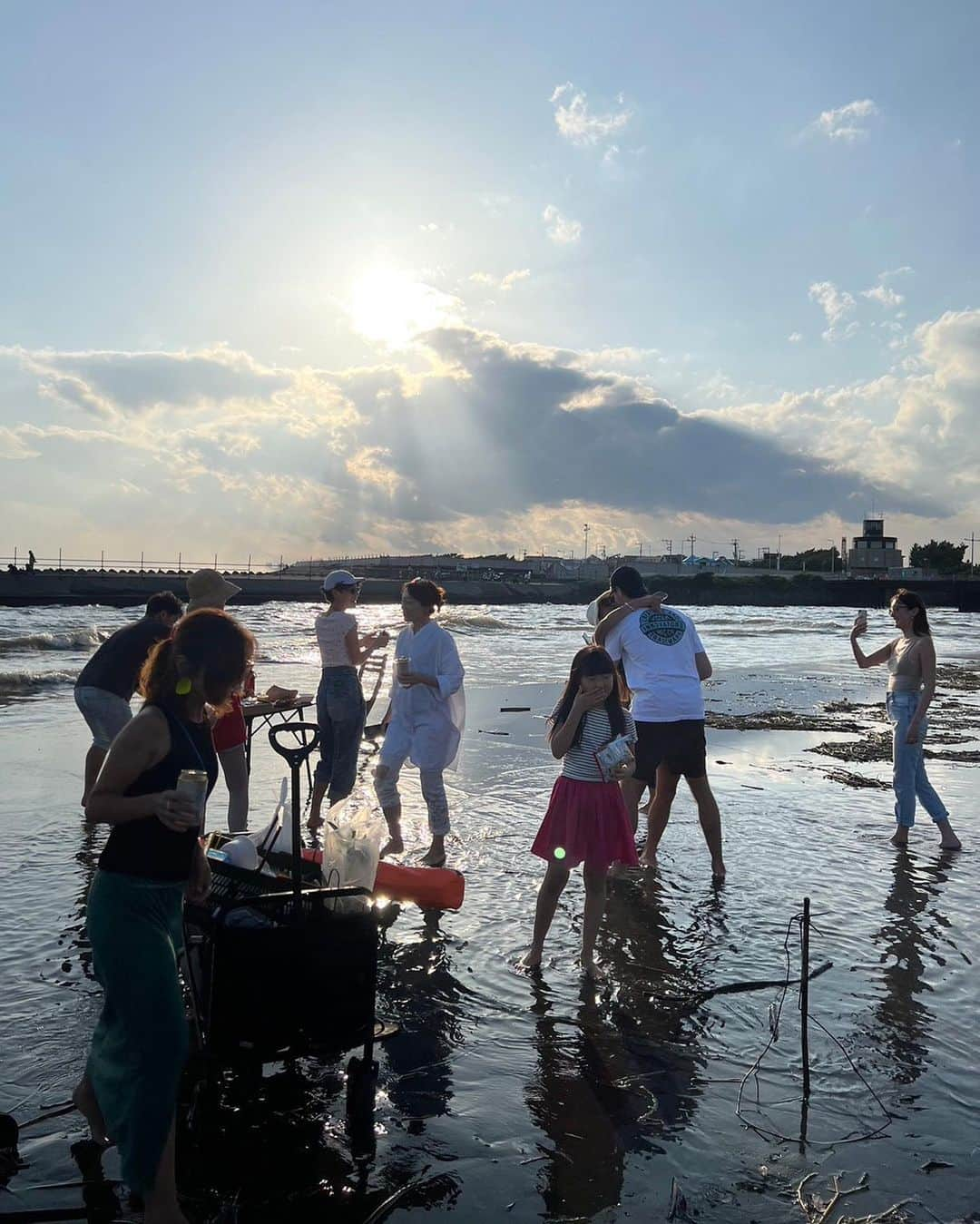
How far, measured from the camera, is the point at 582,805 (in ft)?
16.2

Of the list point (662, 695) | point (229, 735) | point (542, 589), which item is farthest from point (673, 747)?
point (542, 589)

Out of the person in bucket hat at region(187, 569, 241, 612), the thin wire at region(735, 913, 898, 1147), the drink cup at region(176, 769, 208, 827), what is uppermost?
the person in bucket hat at region(187, 569, 241, 612)

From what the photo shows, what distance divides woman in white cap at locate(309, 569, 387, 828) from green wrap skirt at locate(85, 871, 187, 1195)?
473 centimetres

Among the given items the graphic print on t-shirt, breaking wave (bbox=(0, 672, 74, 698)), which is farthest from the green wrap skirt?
breaking wave (bbox=(0, 672, 74, 698))

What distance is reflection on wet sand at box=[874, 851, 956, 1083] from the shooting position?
426cm

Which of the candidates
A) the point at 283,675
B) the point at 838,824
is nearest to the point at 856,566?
the point at 283,675

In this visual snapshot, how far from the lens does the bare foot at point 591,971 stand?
4848 mm

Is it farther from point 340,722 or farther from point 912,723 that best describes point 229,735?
point 912,723

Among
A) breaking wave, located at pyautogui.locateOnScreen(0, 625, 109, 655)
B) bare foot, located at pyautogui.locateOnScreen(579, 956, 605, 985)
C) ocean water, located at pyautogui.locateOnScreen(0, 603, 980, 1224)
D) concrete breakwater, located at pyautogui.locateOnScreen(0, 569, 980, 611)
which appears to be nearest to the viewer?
ocean water, located at pyautogui.locateOnScreen(0, 603, 980, 1224)

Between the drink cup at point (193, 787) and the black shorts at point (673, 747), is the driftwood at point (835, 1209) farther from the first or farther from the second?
the black shorts at point (673, 747)

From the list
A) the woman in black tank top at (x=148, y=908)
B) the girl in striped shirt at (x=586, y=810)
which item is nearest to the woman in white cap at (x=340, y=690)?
the girl in striped shirt at (x=586, y=810)

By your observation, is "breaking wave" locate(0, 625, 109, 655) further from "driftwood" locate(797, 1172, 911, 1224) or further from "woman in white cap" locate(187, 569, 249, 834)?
"driftwood" locate(797, 1172, 911, 1224)

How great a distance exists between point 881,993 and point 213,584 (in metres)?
4.51

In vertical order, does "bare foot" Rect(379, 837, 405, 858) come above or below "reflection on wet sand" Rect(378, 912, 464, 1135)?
above
